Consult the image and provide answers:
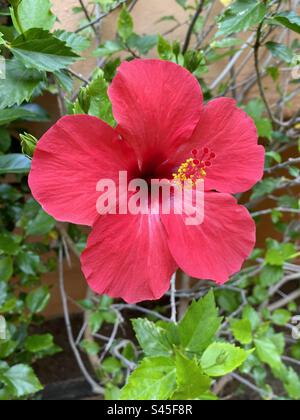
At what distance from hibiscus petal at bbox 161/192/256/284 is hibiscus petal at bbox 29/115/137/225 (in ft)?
0.39

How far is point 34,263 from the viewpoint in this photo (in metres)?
1.29

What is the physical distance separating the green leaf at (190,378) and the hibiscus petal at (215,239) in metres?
0.16

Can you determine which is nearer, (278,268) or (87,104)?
(87,104)

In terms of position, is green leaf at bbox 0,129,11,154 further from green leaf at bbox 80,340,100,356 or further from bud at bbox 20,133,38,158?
bud at bbox 20,133,38,158

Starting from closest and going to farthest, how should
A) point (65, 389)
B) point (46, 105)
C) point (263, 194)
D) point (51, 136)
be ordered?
point (51, 136), point (263, 194), point (46, 105), point (65, 389)

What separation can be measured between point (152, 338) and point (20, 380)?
1.50ft

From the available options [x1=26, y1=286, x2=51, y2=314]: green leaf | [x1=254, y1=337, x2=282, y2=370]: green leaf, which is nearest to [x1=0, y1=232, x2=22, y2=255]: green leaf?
[x1=26, y1=286, x2=51, y2=314]: green leaf

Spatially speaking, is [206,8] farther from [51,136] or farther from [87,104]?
[51,136]

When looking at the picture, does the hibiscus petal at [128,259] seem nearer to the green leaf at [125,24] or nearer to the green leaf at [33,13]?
the green leaf at [33,13]

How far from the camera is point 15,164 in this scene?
0.92 meters

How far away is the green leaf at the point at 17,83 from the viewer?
25.5 inches

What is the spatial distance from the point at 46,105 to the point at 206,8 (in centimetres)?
65

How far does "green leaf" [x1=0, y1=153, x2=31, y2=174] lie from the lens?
2.93 feet

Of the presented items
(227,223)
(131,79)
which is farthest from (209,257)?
(131,79)
